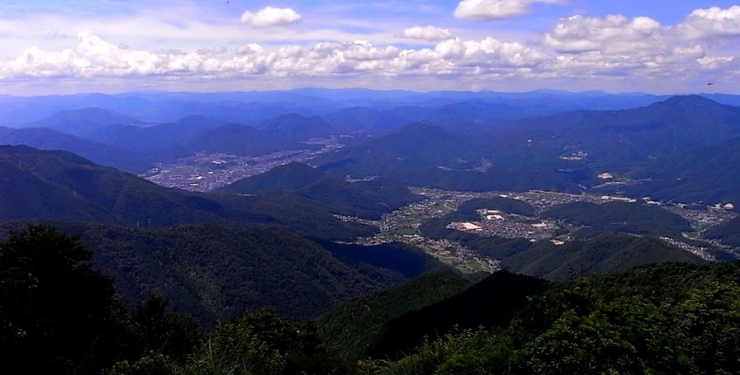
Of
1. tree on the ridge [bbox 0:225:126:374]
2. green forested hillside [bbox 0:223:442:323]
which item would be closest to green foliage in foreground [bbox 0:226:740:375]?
tree on the ridge [bbox 0:225:126:374]

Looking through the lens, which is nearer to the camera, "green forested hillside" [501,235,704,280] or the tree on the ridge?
the tree on the ridge

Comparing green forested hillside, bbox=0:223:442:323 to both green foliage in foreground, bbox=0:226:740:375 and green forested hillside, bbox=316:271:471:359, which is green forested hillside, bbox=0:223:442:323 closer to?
green forested hillside, bbox=316:271:471:359

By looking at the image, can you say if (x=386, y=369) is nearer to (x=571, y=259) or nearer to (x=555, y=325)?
(x=555, y=325)

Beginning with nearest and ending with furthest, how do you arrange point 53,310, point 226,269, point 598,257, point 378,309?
point 53,310 < point 378,309 < point 226,269 < point 598,257

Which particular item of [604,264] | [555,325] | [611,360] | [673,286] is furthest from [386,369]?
[604,264]

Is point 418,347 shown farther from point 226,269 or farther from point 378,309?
point 226,269

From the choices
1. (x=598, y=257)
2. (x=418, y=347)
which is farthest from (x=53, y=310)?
(x=598, y=257)

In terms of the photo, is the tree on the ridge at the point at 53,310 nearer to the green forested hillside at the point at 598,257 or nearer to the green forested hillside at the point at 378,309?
the green forested hillside at the point at 378,309

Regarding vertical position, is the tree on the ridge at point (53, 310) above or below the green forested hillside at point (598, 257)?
above

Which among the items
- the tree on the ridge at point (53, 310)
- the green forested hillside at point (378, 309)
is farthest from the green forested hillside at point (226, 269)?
the tree on the ridge at point (53, 310)

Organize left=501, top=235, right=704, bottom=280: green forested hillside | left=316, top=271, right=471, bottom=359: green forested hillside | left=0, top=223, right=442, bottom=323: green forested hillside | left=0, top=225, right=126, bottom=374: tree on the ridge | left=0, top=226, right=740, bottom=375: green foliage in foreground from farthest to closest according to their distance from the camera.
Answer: left=501, top=235, right=704, bottom=280: green forested hillside, left=0, top=223, right=442, bottom=323: green forested hillside, left=316, top=271, right=471, bottom=359: green forested hillside, left=0, top=225, right=126, bottom=374: tree on the ridge, left=0, top=226, right=740, bottom=375: green foliage in foreground

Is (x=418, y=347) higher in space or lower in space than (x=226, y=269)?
higher
